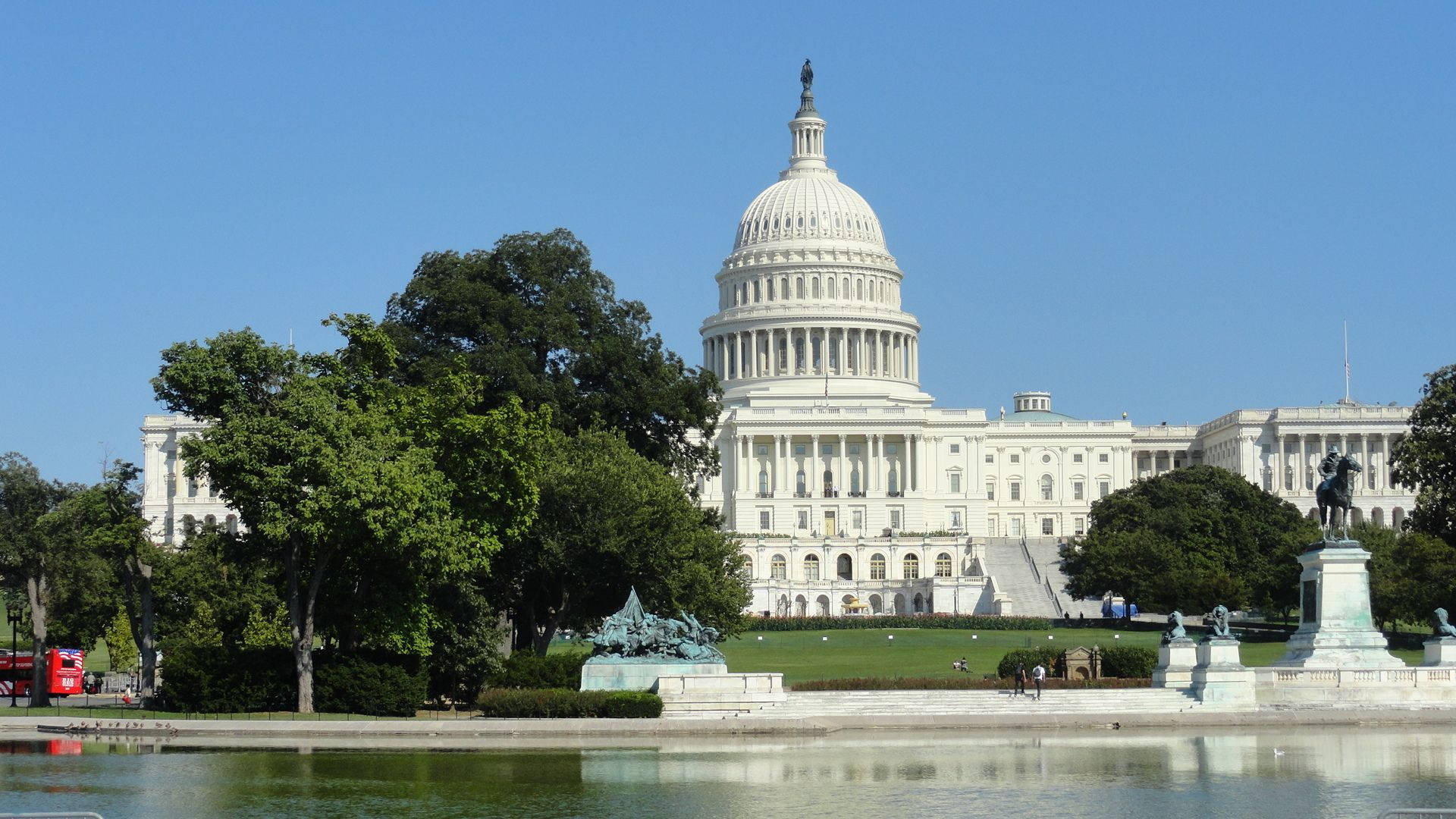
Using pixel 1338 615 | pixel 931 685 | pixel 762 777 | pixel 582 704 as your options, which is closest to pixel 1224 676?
pixel 1338 615

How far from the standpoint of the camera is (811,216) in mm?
168000

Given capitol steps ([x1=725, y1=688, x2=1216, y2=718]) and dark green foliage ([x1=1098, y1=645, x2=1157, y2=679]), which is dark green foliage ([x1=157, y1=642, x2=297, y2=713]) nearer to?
capitol steps ([x1=725, y1=688, x2=1216, y2=718])

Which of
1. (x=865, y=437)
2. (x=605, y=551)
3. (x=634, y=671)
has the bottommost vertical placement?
(x=634, y=671)

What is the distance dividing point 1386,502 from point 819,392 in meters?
46.9

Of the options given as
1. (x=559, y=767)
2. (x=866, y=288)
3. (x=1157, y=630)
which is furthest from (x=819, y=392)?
(x=559, y=767)

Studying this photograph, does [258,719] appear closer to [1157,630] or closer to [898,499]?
[1157,630]

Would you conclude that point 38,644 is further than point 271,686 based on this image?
Yes

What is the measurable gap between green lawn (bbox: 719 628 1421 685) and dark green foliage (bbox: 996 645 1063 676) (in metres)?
3.44

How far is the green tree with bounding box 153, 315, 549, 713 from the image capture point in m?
47.5

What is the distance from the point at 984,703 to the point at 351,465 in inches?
670

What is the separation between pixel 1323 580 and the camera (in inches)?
2088

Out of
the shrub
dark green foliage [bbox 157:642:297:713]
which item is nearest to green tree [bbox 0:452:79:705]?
dark green foliage [bbox 157:642:297:713]

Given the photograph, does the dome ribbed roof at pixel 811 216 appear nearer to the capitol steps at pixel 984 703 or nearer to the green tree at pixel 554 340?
the green tree at pixel 554 340

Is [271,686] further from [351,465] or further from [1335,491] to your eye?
[1335,491]
